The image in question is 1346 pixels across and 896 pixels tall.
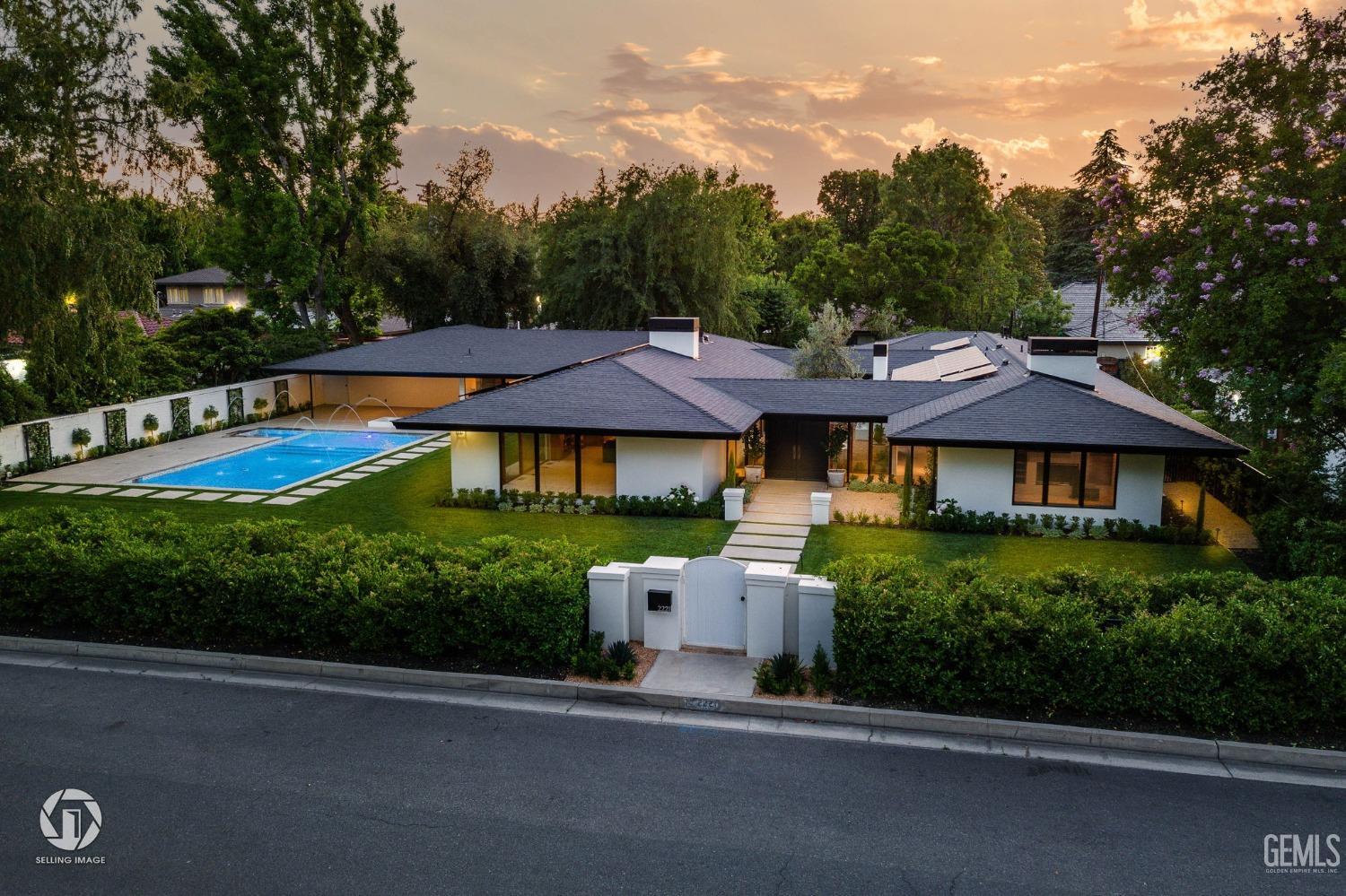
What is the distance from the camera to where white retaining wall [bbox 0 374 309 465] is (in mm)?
24156

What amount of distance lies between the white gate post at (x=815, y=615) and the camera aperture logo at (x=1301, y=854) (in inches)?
187

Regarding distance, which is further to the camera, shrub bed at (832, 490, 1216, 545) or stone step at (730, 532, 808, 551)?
shrub bed at (832, 490, 1216, 545)

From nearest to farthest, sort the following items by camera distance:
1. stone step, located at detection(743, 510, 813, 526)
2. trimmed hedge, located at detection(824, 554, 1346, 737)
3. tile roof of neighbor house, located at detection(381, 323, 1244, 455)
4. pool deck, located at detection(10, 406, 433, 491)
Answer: trimmed hedge, located at detection(824, 554, 1346, 737), tile roof of neighbor house, located at detection(381, 323, 1244, 455), stone step, located at detection(743, 510, 813, 526), pool deck, located at detection(10, 406, 433, 491)

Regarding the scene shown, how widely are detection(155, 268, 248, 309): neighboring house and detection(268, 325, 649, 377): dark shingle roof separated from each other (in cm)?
3698

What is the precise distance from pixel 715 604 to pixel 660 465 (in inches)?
376

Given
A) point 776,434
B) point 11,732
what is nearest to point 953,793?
point 11,732

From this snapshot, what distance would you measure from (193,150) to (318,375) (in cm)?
1738

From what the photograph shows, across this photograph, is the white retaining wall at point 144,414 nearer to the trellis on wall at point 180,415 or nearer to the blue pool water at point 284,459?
the trellis on wall at point 180,415

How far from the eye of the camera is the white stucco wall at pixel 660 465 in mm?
21016

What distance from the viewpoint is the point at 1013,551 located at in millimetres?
17859

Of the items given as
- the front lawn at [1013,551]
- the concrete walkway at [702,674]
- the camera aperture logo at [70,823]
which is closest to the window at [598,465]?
the front lawn at [1013,551]

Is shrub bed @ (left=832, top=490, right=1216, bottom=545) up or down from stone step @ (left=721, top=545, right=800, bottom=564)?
up

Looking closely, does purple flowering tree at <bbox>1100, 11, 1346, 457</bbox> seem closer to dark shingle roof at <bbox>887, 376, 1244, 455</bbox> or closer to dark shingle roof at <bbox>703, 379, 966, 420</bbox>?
dark shingle roof at <bbox>887, 376, 1244, 455</bbox>

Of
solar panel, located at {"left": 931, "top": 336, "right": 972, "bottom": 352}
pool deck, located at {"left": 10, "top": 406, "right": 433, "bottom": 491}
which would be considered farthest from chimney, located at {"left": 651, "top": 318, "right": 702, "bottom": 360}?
pool deck, located at {"left": 10, "top": 406, "right": 433, "bottom": 491}
